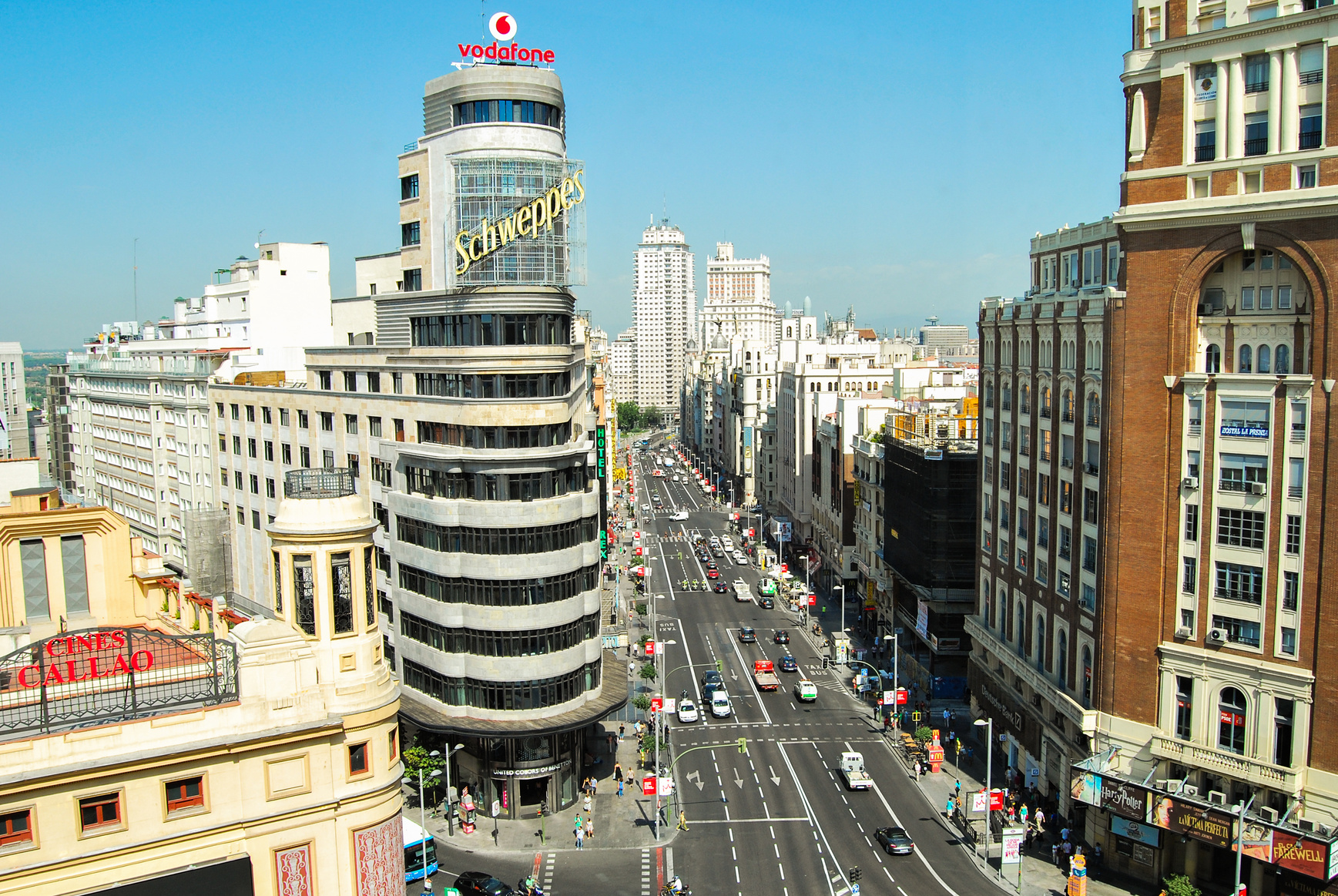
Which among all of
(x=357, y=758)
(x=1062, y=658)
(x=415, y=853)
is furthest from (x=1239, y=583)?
(x=415, y=853)

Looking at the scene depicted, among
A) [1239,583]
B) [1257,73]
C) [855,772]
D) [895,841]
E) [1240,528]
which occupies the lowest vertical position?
[855,772]

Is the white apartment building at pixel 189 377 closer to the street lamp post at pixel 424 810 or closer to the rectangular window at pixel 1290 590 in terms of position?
the street lamp post at pixel 424 810

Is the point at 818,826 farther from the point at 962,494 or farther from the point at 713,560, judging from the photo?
the point at 713,560

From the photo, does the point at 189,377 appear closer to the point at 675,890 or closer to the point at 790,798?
the point at 790,798

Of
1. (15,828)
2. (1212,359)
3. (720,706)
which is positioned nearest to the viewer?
(15,828)

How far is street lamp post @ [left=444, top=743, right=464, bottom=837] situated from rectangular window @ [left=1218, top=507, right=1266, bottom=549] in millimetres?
44088

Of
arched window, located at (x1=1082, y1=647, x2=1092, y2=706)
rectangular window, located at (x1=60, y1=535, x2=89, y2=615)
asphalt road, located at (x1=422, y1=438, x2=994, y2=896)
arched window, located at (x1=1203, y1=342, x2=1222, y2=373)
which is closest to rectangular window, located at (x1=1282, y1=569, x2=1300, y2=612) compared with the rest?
arched window, located at (x1=1203, y1=342, x2=1222, y2=373)

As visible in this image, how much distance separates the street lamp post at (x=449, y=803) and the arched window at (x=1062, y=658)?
3689cm

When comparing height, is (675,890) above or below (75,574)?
below

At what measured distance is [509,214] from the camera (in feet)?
209

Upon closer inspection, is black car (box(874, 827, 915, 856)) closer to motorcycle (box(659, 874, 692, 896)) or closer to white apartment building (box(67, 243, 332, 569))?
motorcycle (box(659, 874, 692, 896))

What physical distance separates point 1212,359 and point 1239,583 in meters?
11.6

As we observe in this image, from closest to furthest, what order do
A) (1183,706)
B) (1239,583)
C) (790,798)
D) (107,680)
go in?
(107,680) → (1239,583) → (1183,706) → (790,798)

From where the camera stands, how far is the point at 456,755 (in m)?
65.4
